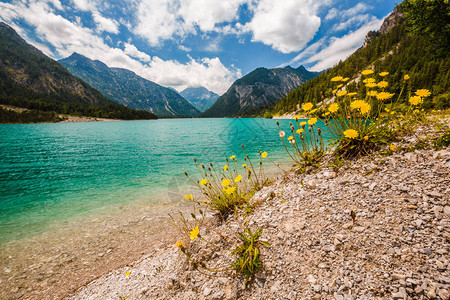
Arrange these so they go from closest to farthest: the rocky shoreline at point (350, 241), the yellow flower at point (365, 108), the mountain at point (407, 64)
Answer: the rocky shoreline at point (350, 241), the yellow flower at point (365, 108), the mountain at point (407, 64)

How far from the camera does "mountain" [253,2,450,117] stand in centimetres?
1563

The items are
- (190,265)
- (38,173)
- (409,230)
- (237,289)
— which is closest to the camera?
(409,230)

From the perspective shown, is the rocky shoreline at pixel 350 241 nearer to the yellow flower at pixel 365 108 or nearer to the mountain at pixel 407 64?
the yellow flower at pixel 365 108

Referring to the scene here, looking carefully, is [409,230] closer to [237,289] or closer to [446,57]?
[237,289]

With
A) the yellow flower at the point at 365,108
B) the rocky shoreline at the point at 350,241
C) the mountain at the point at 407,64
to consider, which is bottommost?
the rocky shoreline at the point at 350,241

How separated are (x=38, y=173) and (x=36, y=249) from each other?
14465 mm

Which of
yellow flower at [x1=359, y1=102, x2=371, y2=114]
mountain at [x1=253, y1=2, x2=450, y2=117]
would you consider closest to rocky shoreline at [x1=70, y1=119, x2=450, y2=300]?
yellow flower at [x1=359, y1=102, x2=371, y2=114]

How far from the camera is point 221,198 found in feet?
17.2

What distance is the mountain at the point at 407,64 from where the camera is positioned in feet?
51.3

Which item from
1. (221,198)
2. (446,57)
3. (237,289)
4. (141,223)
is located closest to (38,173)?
(141,223)

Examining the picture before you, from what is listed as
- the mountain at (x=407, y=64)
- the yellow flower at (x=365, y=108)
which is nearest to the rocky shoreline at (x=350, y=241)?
the yellow flower at (x=365, y=108)

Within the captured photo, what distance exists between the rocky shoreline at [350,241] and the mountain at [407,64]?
191cm

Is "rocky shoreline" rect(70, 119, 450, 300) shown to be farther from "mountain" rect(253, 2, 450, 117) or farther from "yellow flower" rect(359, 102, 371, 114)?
"mountain" rect(253, 2, 450, 117)

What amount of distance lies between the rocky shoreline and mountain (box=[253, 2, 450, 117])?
191cm
